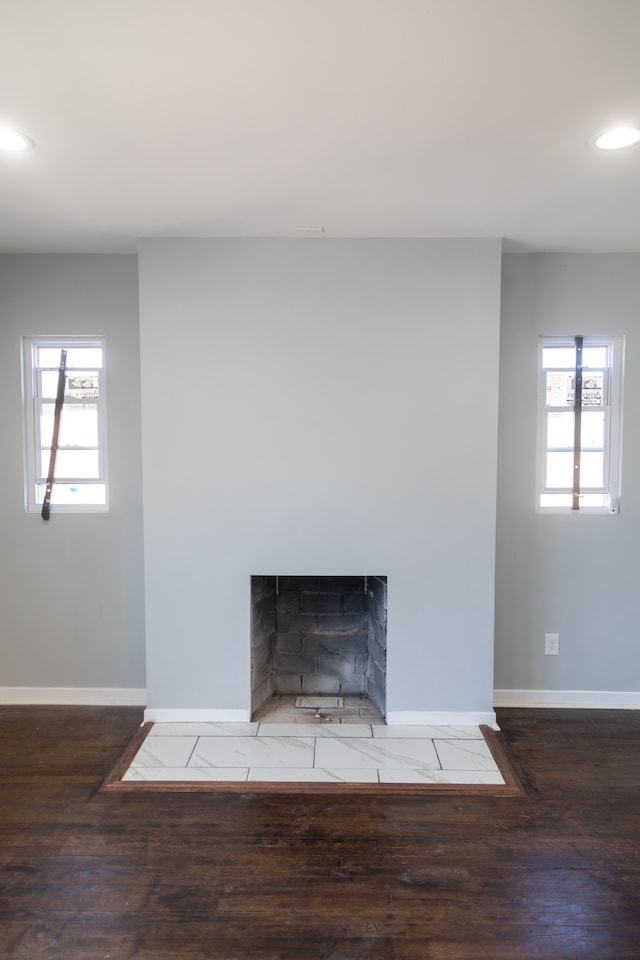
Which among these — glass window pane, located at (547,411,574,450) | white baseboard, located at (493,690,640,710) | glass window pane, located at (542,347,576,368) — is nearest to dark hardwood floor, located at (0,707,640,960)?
white baseboard, located at (493,690,640,710)

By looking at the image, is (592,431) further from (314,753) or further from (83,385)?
(83,385)

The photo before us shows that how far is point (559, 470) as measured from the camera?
3.34 meters

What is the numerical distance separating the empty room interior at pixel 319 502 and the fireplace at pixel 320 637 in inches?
0.8

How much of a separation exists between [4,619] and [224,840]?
199 cm

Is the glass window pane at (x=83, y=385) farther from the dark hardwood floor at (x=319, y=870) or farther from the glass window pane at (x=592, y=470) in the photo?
the glass window pane at (x=592, y=470)

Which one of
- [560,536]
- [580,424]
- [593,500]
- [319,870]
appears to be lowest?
[319,870]

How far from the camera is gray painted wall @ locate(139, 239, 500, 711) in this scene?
2.95 meters

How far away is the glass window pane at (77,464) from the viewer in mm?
3373

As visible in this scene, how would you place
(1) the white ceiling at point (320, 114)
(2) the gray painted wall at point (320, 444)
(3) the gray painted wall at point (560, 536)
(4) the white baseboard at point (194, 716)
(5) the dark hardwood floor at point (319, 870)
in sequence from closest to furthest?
(1) the white ceiling at point (320, 114), (5) the dark hardwood floor at point (319, 870), (2) the gray painted wall at point (320, 444), (4) the white baseboard at point (194, 716), (3) the gray painted wall at point (560, 536)

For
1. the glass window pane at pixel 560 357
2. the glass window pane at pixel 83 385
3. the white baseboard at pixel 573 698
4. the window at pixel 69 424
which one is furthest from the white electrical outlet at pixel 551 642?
the glass window pane at pixel 83 385

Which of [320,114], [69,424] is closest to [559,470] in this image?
[320,114]

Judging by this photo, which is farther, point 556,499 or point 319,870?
point 556,499

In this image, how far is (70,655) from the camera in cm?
337

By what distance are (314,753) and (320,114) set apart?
269 centimetres
